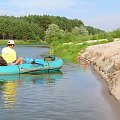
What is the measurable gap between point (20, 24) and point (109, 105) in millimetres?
157495

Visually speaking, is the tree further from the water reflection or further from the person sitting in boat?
the water reflection

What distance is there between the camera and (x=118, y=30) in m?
57.5

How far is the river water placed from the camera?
1159cm

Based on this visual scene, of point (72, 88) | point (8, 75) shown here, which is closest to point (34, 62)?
point (8, 75)

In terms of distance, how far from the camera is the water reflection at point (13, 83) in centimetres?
1366

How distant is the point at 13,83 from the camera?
1859 centimetres

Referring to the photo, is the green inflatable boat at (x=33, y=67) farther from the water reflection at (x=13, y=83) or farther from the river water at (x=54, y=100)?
the river water at (x=54, y=100)

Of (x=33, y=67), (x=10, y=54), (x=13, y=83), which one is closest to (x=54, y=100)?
(x=13, y=83)

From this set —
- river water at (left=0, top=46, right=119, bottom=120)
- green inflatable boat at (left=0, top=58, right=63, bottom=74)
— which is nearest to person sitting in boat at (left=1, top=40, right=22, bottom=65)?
green inflatable boat at (left=0, top=58, right=63, bottom=74)

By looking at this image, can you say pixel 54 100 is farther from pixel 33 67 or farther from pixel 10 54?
pixel 33 67

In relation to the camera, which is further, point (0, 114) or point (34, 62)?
point (34, 62)

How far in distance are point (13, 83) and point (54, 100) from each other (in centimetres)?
512

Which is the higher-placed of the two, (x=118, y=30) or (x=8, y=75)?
(x=118, y=30)

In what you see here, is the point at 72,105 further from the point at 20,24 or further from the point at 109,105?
the point at 20,24
